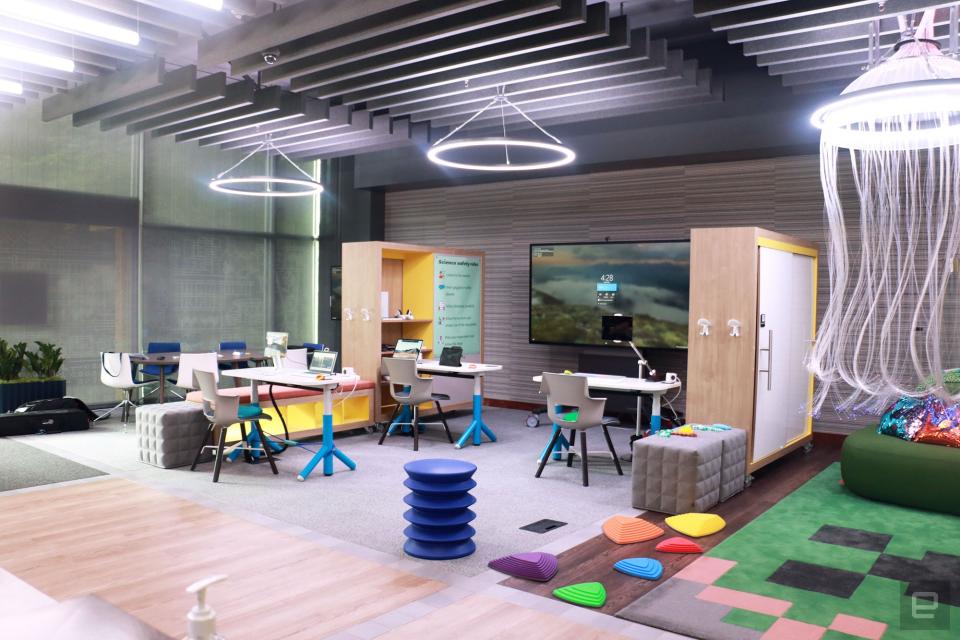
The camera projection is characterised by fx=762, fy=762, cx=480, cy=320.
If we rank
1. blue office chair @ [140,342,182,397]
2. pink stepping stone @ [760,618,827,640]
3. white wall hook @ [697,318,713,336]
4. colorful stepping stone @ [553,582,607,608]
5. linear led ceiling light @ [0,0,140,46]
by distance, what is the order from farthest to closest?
blue office chair @ [140,342,182,397], white wall hook @ [697,318,713,336], linear led ceiling light @ [0,0,140,46], colorful stepping stone @ [553,582,607,608], pink stepping stone @ [760,618,827,640]

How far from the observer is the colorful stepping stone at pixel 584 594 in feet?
12.9

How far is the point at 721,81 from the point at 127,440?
7.25 metres

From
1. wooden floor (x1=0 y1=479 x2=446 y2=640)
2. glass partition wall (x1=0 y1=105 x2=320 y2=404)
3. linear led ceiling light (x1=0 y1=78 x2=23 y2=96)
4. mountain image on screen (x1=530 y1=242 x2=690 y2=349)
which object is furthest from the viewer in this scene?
glass partition wall (x1=0 y1=105 x2=320 y2=404)

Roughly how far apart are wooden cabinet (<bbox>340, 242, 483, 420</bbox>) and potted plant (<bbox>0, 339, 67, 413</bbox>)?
11.5 ft

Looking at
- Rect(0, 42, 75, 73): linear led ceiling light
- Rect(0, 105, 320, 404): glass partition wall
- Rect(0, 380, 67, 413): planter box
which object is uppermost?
Rect(0, 42, 75, 73): linear led ceiling light

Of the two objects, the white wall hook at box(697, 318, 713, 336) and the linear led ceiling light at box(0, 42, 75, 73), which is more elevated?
the linear led ceiling light at box(0, 42, 75, 73)

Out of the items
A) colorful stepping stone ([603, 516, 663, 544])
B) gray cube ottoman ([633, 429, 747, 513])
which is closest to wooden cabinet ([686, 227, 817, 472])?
gray cube ottoman ([633, 429, 747, 513])

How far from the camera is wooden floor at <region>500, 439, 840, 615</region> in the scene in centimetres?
417

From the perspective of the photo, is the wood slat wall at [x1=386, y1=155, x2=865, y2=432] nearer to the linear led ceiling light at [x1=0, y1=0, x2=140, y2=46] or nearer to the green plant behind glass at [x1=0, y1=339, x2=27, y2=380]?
the green plant behind glass at [x1=0, y1=339, x2=27, y2=380]

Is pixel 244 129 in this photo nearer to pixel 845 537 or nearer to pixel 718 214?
pixel 718 214

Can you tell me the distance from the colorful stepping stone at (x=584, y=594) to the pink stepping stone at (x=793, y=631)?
2.65 feet

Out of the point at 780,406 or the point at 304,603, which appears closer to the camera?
the point at 304,603

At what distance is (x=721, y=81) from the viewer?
7.75m

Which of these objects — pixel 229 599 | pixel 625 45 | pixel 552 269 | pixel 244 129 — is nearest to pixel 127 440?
pixel 244 129
